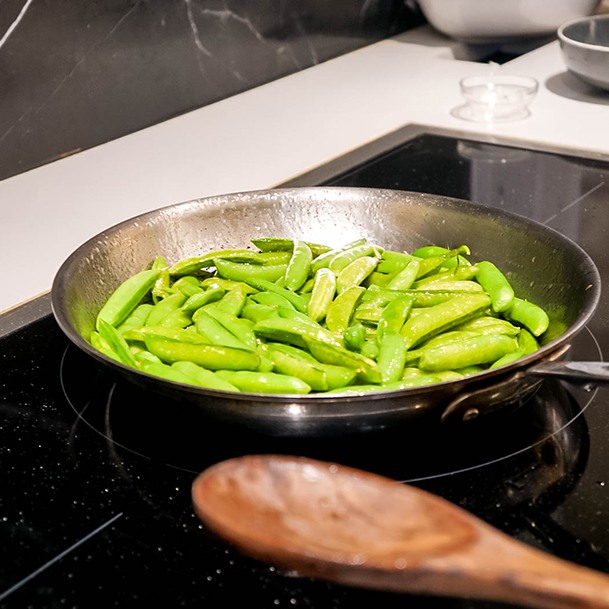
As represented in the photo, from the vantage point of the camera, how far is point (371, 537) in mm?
599

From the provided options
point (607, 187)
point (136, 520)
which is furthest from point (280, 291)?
point (607, 187)

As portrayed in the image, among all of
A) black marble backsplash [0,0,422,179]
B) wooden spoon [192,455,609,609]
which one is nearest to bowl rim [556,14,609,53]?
black marble backsplash [0,0,422,179]

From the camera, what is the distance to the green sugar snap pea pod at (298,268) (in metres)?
1.09

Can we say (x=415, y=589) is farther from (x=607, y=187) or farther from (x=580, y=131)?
(x=580, y=131)

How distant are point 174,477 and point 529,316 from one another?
400mm

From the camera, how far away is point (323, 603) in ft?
2.30

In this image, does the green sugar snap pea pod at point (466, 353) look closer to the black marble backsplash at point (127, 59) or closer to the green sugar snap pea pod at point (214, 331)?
the green sugar snap pea pod at point (214, 331)

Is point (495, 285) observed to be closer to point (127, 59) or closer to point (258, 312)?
point (258, 312)

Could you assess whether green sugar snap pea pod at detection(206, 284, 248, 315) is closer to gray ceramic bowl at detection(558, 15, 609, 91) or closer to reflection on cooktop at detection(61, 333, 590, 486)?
reflection on cooktop at detection(61, 333, 590, 486)

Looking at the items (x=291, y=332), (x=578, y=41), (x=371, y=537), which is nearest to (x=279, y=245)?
(x=291, y=332)

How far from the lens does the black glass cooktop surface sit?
0.73 metres

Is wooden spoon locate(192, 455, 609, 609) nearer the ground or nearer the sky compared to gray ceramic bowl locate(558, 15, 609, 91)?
nearer the sky

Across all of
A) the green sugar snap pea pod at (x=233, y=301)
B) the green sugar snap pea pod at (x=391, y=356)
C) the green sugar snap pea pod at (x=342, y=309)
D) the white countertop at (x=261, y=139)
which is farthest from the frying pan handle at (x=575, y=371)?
the white countertop at (x=261, y=139)

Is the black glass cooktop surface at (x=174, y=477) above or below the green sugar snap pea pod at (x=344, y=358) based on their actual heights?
below
